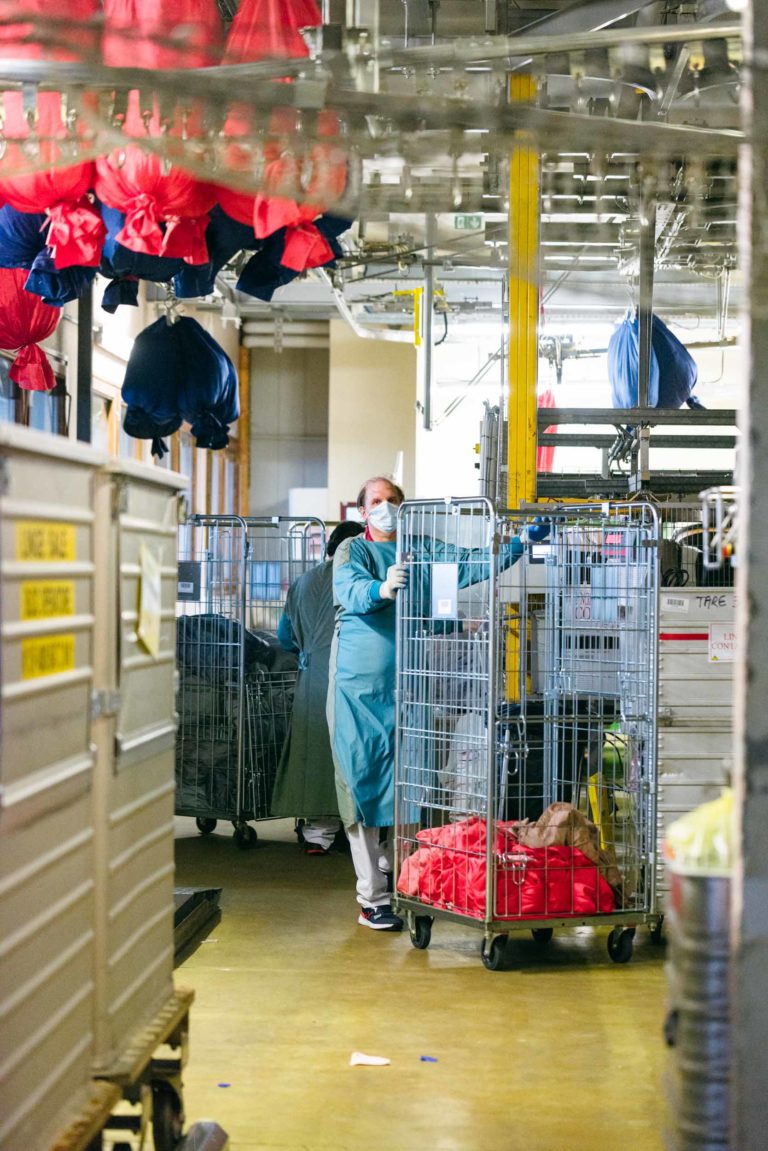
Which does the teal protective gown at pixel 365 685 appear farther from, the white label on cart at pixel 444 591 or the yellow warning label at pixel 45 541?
the yellow warning label at pixel 45 541

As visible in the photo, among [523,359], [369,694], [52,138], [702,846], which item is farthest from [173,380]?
[702,846]

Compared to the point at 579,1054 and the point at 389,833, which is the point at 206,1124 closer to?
the point at 579,1054

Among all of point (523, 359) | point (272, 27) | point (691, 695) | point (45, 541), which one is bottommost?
point (691, 695)

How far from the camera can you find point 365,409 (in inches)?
550

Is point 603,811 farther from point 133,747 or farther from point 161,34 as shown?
point 161,34

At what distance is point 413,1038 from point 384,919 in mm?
1258

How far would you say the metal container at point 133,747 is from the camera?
2.23 m

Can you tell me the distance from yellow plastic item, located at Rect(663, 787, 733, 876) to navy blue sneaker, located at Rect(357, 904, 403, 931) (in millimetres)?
3446

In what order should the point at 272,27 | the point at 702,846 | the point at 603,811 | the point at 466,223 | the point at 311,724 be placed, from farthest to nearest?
the point at 466,223 → the point at 311,724 → the point at 603,811 → the point at 272,27 → the point at 702,846

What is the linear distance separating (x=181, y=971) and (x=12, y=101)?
311 centimetres

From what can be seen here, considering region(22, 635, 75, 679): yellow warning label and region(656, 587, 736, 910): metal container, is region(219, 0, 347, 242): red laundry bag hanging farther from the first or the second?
region(656, 587, 736, 910): metal container

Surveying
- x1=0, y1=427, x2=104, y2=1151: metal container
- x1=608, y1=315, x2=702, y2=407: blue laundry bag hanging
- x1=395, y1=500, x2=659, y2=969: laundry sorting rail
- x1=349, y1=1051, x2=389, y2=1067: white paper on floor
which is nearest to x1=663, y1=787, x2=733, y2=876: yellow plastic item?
x1=0, y1=427, x2=104, y2=1151: metal container

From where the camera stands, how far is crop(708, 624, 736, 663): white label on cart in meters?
4.95

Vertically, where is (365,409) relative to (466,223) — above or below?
below
